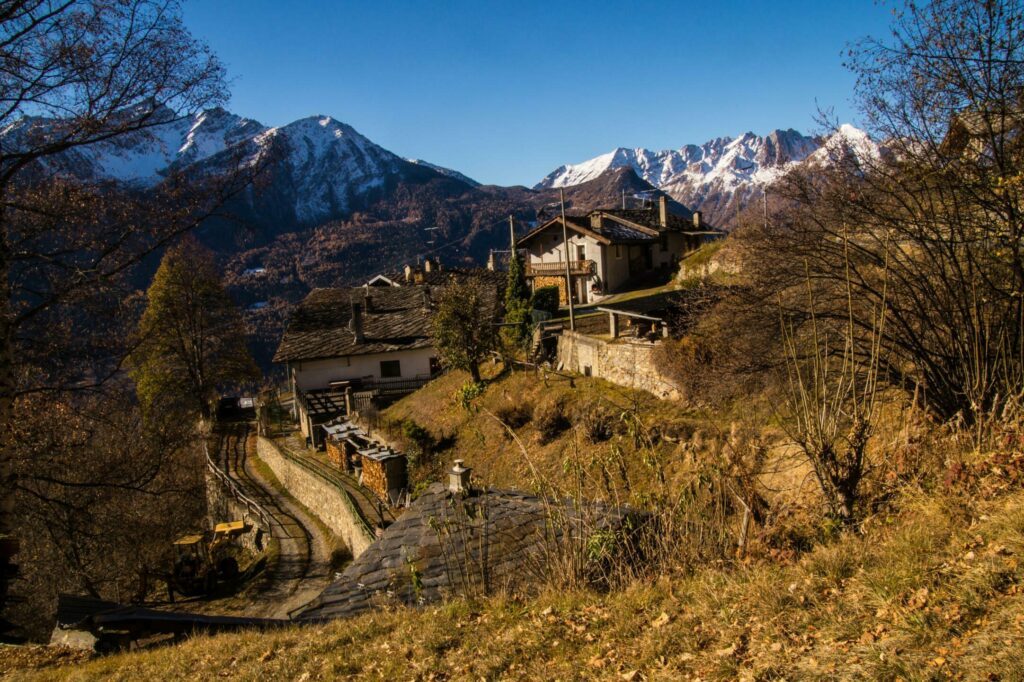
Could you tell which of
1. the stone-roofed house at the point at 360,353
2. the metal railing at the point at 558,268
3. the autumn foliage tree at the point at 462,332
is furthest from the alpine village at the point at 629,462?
the metal railing at the point at 558,268

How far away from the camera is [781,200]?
37.8 ft

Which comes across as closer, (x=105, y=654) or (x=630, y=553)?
(x=630, y=553)

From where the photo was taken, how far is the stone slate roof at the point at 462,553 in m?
5.93

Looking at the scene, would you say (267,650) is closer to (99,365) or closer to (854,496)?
(99,365)

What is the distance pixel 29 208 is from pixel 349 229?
5120 inches

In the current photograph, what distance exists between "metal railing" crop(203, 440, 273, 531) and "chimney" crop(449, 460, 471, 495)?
1183 centimetres

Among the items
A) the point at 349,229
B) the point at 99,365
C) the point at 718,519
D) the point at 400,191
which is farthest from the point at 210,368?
the point at 400,191

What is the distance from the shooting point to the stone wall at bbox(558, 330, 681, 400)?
16.1m

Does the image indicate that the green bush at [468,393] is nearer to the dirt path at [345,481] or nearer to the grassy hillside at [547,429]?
the grassy hillside at [547,429]

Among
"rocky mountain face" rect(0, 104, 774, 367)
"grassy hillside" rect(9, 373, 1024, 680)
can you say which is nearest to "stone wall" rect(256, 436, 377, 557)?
"grassy hillside" rect(9, 373, 1024, 680)

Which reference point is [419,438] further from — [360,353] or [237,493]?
[360,353]

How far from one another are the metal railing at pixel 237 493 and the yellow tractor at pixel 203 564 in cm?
76

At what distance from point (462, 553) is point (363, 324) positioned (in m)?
25.6

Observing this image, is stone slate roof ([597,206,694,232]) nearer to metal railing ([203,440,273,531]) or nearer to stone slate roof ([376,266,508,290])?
stone slate roof ([376,266,508,290])
